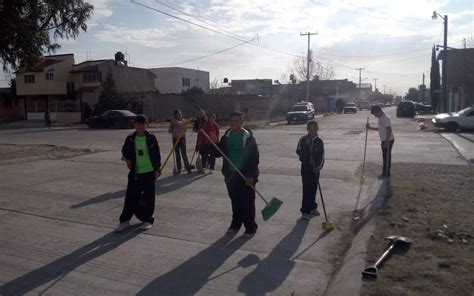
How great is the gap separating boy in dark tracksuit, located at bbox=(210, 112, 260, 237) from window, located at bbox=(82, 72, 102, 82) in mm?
45870

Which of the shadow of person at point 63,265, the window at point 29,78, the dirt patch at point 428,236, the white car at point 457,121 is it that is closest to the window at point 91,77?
the window at point 29,78

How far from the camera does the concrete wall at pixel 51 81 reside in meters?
50.4

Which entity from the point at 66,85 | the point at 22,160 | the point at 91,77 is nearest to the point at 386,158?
the point at 22,160

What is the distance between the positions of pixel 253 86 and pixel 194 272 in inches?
3572

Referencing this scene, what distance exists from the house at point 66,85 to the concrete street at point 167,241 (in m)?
40.1

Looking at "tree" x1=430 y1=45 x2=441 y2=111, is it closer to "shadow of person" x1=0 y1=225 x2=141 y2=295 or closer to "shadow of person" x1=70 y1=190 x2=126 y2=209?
"shadow of person" x1=70 y1=190 x2=126 y2=209

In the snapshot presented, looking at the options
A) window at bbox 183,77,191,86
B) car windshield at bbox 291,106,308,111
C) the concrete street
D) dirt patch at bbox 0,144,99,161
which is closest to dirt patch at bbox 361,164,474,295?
the concrete street

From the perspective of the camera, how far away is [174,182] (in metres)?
10.9

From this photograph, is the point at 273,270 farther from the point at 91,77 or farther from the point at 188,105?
the point at 91,77

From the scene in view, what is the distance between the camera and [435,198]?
27.1 ft

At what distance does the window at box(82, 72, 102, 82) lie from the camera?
4988 centimetres

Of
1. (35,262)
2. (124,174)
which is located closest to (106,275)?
(35,262)

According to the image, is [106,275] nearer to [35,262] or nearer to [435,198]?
[35,262]

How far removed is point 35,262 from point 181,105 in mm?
41847
